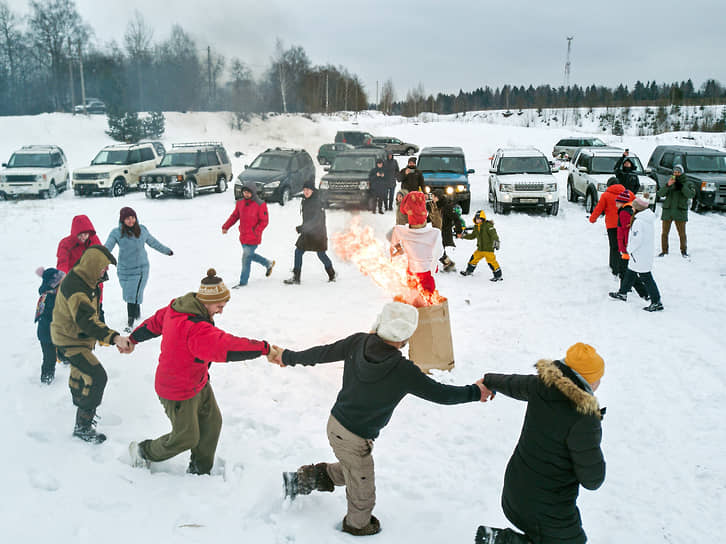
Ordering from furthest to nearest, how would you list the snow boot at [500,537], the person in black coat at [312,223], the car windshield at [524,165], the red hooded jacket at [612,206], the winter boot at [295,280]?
1. the car windshield at [524,165]
2. the winter boot at [295,280]
3. the red hooded jacket at [612,206]
4. the person in black coat at [312,223]
5. the snow boot at [500,537]

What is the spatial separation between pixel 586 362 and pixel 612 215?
7.65 metres

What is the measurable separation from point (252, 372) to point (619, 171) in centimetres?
1035

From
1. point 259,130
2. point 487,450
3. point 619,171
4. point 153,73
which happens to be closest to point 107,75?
point 153,73

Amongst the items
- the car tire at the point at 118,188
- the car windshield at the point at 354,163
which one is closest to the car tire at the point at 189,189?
the car tire at the point at 118,188

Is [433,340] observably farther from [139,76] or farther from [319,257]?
[139,76]

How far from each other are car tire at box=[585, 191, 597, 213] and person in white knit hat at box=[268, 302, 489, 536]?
15027 mm

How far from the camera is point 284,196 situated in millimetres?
18156

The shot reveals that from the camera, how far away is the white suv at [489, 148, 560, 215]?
16.2 metres

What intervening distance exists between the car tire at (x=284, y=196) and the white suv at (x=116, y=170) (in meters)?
6.58

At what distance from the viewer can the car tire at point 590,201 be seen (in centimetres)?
1667

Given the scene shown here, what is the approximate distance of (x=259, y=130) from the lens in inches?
2014

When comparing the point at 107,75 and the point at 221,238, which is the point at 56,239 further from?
the point at 107,75

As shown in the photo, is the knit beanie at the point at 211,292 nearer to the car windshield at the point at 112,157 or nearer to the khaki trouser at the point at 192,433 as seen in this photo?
the khaki trouser at the point at 192,433

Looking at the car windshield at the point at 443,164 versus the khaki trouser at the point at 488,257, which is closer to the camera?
the khaki trouser at the point at 488,257
